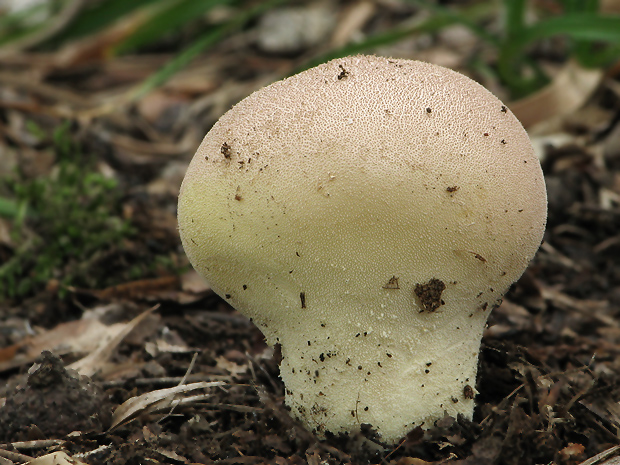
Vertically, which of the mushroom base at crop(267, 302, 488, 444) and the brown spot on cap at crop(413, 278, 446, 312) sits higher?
the brown spot on cap at crop(413, 278, 446, 312)

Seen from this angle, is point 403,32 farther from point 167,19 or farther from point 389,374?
point 389,374

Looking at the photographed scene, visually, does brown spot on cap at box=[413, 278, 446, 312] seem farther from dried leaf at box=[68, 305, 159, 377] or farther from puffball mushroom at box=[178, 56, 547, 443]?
dried leaf at box=[68, 305, 159, 377]

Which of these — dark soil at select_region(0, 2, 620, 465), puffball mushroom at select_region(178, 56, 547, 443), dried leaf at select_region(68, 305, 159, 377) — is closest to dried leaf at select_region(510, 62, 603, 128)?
dark soil at select_region(0, 2, 620, 465)

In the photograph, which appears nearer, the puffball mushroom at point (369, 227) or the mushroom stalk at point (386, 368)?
the puffball mushroom at point (369, 227)

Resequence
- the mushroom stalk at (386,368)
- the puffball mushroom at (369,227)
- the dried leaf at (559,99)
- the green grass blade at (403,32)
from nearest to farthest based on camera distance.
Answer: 1. the puffball mushroom at (369,227)
2. the mushroom stalk at (386,368)
3. the green grass blade at (403,32)
4. the dried leaf at (559,99)

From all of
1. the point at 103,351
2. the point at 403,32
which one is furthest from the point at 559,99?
the point at 103,351

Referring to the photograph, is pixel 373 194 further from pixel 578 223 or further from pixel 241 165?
pixel 578 223

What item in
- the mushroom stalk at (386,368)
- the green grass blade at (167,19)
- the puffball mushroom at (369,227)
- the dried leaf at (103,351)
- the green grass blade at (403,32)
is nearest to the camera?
the puffball mushroom at (369,227)

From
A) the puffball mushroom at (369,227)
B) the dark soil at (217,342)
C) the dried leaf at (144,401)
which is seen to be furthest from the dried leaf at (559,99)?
the dried leaf at (144,401)

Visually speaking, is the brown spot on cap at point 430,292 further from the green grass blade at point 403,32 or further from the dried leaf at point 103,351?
the green grass blade at point 403,32
